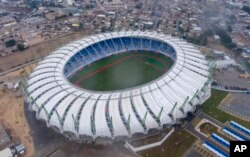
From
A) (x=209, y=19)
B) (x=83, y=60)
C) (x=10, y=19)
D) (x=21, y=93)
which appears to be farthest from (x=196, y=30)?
(x=10, y=19)

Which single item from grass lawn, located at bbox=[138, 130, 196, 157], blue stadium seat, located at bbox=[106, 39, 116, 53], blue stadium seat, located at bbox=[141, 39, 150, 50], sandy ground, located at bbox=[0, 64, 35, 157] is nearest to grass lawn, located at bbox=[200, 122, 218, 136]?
grass lawn, located at bbox=[138, 130, 196, 157]

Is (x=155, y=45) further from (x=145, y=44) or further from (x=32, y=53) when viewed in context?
(x=32, y=53)

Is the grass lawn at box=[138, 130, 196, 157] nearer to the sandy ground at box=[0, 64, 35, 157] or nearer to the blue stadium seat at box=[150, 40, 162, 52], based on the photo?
the sandy ground at box=[0, 64, 35, 157]

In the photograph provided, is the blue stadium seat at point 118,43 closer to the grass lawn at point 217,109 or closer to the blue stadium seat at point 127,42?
the blue stadium seat at point 127,42

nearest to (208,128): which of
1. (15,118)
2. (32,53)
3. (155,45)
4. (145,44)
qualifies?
(155,45)

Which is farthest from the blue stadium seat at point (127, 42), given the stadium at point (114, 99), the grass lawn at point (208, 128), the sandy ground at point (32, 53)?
the grass lawn at point (208, 128)
